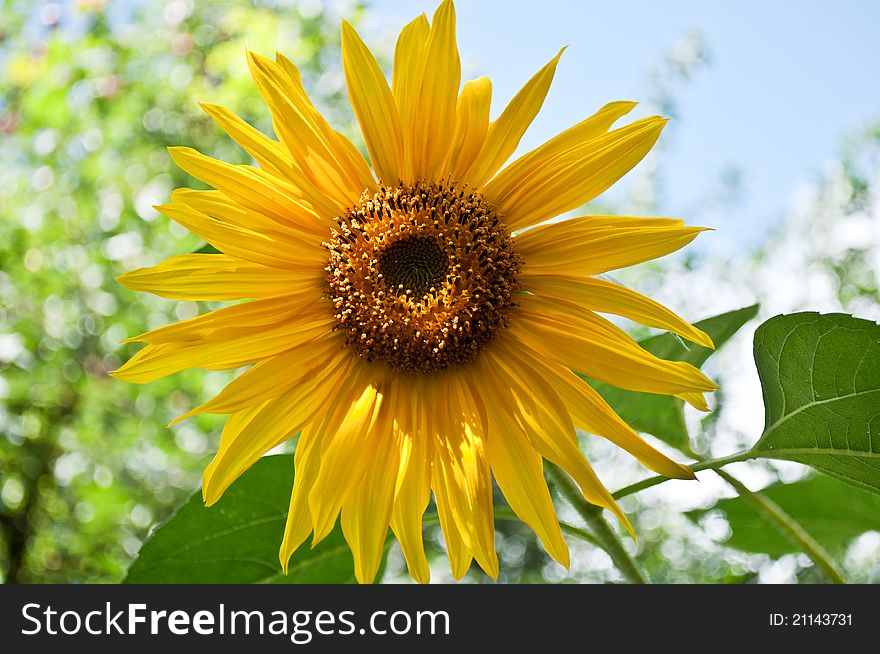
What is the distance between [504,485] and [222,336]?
0.30 meters

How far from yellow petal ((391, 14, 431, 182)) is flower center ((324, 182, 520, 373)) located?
87 mm

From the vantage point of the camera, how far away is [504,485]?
0.77 m

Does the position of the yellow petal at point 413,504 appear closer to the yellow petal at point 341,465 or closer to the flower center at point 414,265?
the yellow petal at point 341,465

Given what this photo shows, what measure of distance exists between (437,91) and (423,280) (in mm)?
207

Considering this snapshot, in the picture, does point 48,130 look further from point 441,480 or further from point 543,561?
point 441,480

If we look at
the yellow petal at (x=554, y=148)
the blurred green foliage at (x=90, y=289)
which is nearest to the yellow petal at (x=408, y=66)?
the yellow petal at (x=554, y=148)

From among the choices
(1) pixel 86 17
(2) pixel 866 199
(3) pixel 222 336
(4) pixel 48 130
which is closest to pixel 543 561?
(2) pixel 866 199

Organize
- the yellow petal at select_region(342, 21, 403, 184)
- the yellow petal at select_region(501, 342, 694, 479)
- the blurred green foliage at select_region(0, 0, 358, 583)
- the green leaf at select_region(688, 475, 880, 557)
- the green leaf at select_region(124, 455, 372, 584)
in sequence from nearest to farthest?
1. the yellow petal at select_region(501, 342, 694, 479)
2. the yellow petal at select_region(342, 21, 403, 184)
3. the green leaf at select_region(124, 455, 372, 584)
4. the green leaf at select_region(688, 475, 880, 557)
5. the blurred green foliage at select_region(0, 0, 358, 583)

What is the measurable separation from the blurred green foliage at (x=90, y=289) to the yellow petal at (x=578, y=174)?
178 centimetres

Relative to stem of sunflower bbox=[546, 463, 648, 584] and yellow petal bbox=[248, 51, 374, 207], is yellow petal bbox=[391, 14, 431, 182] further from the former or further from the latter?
stem of sunflower bbox=[546, 463, 648, 584]

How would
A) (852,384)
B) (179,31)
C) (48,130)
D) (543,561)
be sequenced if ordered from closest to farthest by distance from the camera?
1. (852,384)
2. (543,561)
3. (48,130)
4. (179,31)

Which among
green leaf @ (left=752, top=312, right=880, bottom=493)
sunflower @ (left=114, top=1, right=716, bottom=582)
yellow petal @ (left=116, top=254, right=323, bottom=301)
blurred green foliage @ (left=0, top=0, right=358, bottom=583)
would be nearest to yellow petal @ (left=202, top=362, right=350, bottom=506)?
sunflower @ (left=114, top=1, right=716, bottom=582)

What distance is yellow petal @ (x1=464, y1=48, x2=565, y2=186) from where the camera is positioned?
77 cm

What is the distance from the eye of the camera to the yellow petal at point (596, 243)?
0.73 meters
